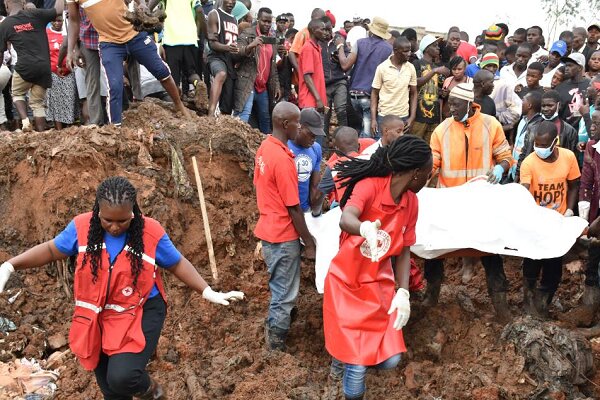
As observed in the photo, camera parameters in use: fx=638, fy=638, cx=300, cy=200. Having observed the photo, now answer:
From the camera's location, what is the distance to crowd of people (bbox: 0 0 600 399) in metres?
3.70

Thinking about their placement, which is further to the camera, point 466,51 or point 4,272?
point 466,51

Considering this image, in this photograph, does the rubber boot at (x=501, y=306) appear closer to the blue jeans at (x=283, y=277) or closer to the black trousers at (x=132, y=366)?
the blue jeans at (x=283, y=277)

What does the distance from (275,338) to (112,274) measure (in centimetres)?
172

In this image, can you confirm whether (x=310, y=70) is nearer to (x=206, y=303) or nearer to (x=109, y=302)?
(x=206, y=303)

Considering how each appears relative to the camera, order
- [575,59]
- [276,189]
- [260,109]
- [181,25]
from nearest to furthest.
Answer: [276,189] → [575,59] → [181,25] → [260,109]

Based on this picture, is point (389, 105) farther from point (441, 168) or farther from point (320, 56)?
point (441, 168)

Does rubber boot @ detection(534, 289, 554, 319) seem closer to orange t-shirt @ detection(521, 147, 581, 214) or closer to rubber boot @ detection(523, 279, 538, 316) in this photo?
rubber boot @ detection(523, 279, 538, 316)

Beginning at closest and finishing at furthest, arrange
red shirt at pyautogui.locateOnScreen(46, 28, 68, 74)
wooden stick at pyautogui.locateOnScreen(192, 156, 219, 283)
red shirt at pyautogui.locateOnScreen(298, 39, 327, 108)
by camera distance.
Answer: wooden stick at pyautogui.locateOnScreen(192, 156, 219, 283) → red shirt at pyautogui.locateOnScreen(46, 28, 68, 74) → red shirt at pyautogui.locateOnScreen(298, 39, 327, 108)

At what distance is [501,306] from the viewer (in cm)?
525

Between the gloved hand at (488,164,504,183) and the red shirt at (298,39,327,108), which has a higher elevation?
the gloved hand at (488,164,504,183)

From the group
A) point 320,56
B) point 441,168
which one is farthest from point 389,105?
point 441,168

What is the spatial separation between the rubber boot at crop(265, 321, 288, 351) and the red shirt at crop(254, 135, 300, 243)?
2.42 feet

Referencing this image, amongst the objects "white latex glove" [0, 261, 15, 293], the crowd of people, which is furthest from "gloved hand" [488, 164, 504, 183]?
"white latex glove" [0, 261, 15, 293]

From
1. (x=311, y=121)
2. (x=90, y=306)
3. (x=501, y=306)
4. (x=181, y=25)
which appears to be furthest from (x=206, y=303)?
(x=181, y=25)
